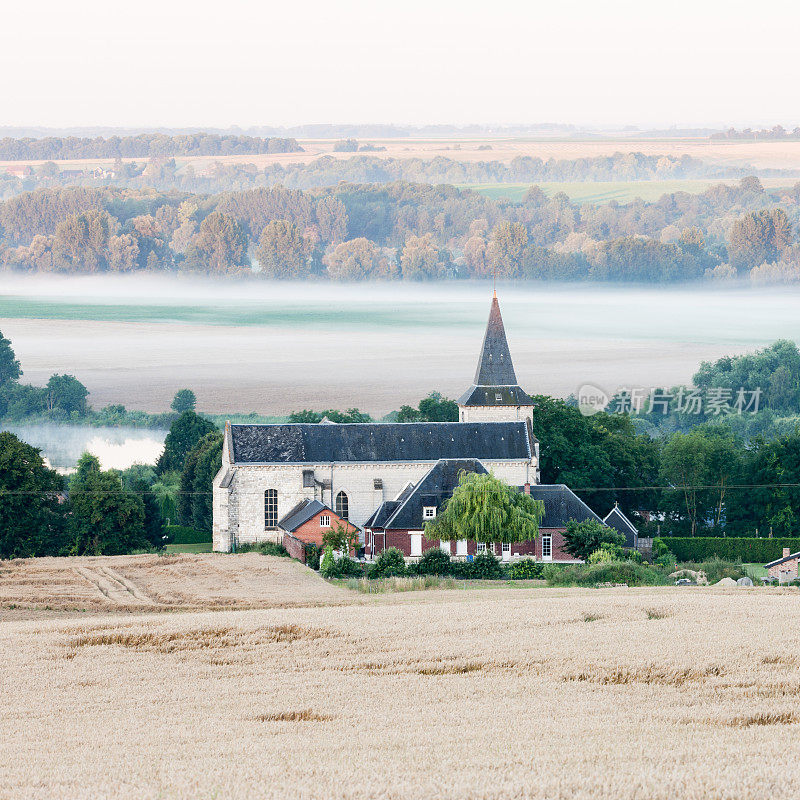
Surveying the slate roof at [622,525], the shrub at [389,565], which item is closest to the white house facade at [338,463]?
the slate roof at [622,525]

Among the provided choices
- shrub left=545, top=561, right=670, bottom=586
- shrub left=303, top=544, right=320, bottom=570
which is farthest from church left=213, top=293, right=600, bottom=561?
shrub left=545, top=561, right=670, bottom=586

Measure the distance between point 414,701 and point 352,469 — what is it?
155 feet

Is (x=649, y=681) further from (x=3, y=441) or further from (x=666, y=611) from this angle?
(x=3, y=441)

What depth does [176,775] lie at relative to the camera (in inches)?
800

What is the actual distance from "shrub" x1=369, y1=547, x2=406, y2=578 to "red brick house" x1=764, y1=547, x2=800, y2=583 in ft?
58.2

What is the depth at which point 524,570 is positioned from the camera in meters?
61.8

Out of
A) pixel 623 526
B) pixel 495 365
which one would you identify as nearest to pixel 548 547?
pixel 623 526

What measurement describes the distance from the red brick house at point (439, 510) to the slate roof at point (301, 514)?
2.85m

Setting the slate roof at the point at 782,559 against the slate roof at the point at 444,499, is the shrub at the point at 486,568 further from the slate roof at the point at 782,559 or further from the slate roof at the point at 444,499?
the slate roof at the point at 782,559

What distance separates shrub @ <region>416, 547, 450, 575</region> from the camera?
203 ft

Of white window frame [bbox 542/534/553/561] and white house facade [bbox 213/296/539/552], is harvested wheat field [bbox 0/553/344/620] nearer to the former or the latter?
white house facade [bbox 213/296/539/552]

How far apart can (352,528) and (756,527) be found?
22902 mm

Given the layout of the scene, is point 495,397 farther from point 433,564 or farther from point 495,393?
point 433,564

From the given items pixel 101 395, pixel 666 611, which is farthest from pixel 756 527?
pixel 101 395
